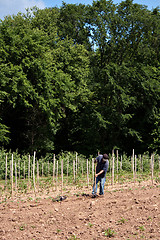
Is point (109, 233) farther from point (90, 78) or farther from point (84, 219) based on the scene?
point (90, 78)

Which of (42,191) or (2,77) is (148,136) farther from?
(42,191)

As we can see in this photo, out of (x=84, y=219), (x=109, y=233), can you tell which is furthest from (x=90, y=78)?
(x=109, y=233)

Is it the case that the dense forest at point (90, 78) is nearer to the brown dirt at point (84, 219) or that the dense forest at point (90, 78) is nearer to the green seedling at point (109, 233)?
the brown dirt at point (84, 219)

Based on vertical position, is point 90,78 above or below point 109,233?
above

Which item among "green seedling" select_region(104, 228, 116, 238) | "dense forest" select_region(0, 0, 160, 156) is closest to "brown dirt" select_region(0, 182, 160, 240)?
"green seedling" select_region(104, 228, 116, 238)

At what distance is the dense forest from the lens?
945 inches

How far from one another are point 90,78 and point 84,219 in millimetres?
20465

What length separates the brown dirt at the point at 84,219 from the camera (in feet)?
24.3

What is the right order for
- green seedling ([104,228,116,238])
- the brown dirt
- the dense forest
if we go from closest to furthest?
green seedling ([104,228,116,238]), the brown dirt, the dense forest

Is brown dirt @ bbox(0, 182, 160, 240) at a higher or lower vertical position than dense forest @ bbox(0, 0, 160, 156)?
lower

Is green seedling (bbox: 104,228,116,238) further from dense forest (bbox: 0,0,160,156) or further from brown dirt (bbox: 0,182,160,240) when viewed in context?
dense forest (bbox: 0,0,160,156)

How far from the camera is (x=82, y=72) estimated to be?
27266 mm

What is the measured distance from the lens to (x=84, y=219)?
8.55 m

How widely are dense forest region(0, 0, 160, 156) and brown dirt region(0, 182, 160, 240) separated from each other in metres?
13.0
